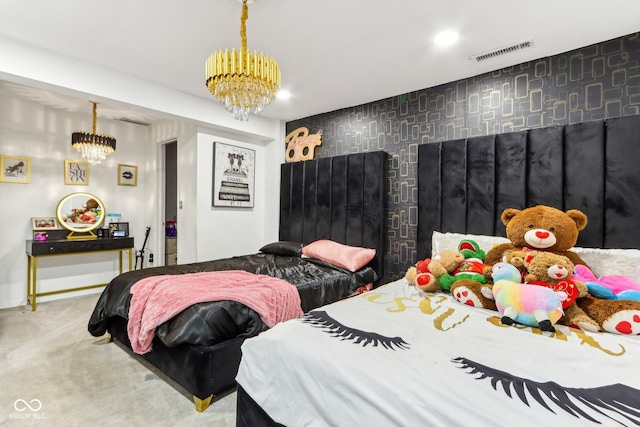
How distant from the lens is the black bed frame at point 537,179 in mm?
2053

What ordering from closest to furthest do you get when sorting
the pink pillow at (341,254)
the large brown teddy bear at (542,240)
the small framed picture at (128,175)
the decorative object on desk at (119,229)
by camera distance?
the large brown teddy bear at (542,240) < the pink pillow at (341,254) < the decorative object on desk at (119,229) < the small framed picture at (128,175)

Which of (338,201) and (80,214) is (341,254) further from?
(80,214)

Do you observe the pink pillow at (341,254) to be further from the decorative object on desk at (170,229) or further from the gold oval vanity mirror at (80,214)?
the gold oval vanity mirror at (80,214)

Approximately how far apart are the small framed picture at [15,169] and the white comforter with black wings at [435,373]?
13.6 ft

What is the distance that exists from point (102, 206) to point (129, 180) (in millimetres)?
584

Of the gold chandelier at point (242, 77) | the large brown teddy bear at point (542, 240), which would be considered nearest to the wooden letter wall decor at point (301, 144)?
the gold chandelier at point (242, 77)

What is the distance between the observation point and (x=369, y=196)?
3.34m

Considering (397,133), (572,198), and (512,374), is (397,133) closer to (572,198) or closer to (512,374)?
(572,198)

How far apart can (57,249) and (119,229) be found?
85 centimetres

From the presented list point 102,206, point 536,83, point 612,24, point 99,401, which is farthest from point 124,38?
point 612,24

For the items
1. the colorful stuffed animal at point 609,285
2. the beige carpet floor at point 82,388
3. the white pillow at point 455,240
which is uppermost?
the white pillow at point 455,240

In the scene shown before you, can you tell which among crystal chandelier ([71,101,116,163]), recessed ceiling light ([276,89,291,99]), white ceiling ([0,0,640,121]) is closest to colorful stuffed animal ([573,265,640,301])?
white ceiling ([0,0,640,121])

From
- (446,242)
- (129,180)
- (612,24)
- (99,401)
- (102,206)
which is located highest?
(612,24)

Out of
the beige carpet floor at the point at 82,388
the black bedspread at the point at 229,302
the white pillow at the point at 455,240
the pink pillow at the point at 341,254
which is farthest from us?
the pink pillow at the point at 341,254
